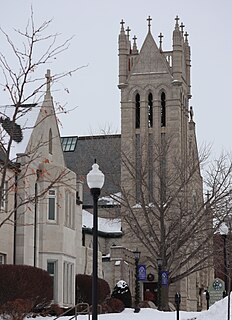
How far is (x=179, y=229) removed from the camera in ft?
149

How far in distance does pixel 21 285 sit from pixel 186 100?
200 feet

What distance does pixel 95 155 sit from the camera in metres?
76.1

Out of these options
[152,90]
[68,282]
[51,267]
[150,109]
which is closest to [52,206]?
[51,267]

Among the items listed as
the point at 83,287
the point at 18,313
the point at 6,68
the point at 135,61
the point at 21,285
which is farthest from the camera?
the point at 135,61

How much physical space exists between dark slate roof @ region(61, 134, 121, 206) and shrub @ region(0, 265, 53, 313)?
43.5 m

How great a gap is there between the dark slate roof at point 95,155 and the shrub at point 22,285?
143ft

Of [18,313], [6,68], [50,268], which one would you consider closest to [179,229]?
[50,268]

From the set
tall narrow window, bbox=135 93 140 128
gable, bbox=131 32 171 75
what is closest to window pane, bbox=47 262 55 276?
tall narrow window, bbox=135 93 140 128

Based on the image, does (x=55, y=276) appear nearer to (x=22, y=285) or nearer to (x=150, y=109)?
(x=22, y=285)

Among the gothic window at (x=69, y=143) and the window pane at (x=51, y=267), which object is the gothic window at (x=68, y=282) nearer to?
the window pane at (x=51, y=267)

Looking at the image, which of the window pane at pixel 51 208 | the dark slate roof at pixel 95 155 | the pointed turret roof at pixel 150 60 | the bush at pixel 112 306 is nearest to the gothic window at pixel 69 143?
the dark slate roof at pixel 95 155

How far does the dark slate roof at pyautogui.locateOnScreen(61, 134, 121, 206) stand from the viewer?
250ft

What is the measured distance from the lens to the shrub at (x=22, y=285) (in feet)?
92.3

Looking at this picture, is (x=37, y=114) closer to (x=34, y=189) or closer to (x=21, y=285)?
(x=34, y=189)
